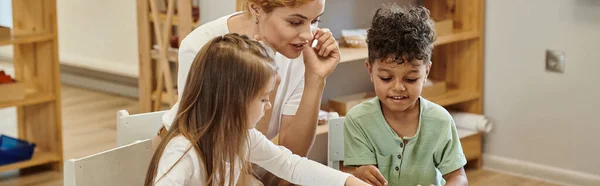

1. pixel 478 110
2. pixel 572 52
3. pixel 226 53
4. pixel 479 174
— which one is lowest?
pixel 479 174

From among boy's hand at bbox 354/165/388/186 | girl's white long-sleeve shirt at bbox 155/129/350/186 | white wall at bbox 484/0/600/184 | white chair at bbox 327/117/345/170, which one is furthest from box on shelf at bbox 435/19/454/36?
girl's white long-sleeve shirt at bbox 155/129/350/186

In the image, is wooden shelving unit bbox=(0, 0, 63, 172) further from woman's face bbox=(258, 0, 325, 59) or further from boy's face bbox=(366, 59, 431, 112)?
boy's face bbox=(366, 59, 431, 112)

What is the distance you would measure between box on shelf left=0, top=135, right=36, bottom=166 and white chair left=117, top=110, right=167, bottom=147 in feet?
5.49

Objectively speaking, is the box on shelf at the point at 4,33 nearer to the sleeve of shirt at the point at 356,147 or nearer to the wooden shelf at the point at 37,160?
the wooden shelf at the point at 37,160

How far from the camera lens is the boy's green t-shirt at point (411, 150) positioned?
2.06m

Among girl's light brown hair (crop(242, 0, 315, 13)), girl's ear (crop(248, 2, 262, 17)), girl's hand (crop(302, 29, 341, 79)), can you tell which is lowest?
girl's hand (crop(302, 29, 341, 79))

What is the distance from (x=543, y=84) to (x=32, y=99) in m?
2.07

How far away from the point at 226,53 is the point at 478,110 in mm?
2411

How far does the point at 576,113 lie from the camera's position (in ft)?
11.8

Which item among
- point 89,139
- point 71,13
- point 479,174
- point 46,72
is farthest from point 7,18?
point 479,174

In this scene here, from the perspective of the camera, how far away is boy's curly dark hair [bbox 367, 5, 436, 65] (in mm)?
2004

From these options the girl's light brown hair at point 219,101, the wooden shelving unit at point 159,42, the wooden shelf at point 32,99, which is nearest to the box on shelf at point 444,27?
the wooden shelving unit at point 159,42

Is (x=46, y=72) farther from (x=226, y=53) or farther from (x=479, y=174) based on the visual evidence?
(x=226, y=53)

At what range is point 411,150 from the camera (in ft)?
6.76
